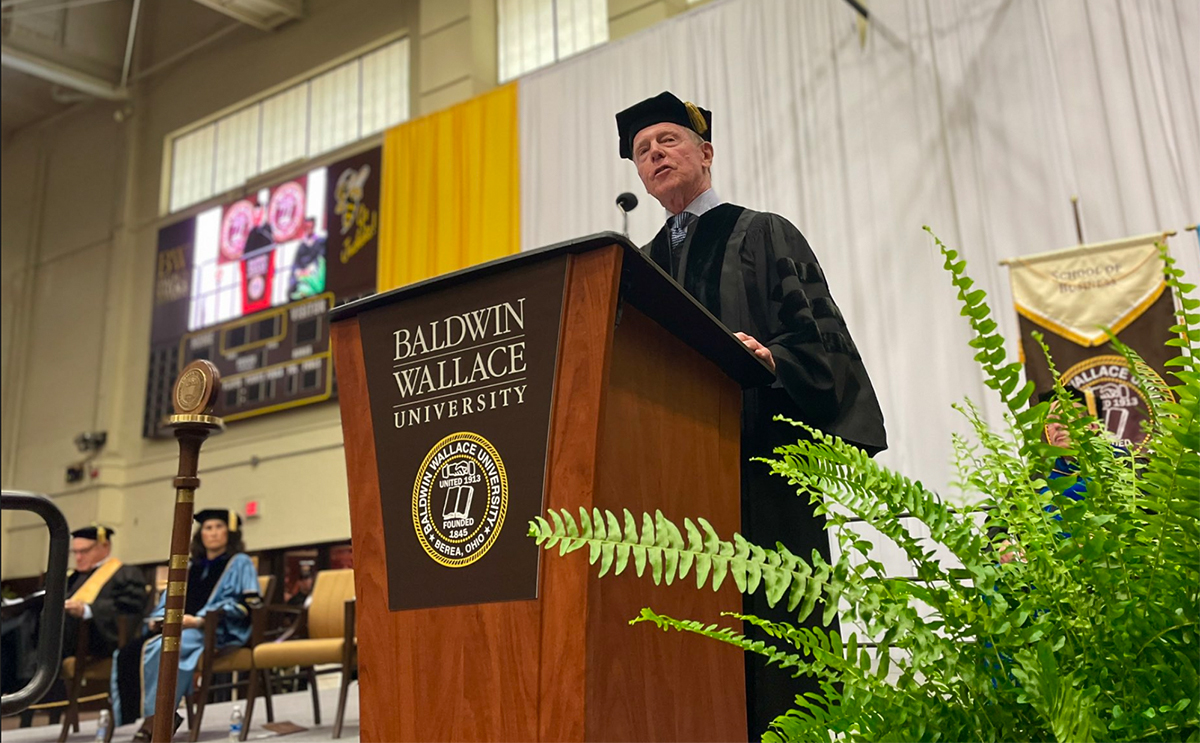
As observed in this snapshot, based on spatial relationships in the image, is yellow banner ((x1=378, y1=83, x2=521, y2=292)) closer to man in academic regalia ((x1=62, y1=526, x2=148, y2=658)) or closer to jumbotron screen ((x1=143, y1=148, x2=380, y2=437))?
jumbotron screen ((x1=143, y1=148, x2=380, y2=437))

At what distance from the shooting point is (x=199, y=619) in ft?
15.2

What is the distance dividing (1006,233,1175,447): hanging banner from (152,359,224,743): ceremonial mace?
4.03 m

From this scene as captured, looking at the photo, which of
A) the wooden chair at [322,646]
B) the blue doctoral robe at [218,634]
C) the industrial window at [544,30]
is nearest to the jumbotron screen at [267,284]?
the industrial window at [544,30]

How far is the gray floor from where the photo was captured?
442 cm

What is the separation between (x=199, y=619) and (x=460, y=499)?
153 inches

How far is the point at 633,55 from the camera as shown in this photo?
25.6 feet

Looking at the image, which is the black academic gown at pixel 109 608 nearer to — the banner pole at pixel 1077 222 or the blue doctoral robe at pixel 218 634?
the blue doctoral robe at pixel 218 634

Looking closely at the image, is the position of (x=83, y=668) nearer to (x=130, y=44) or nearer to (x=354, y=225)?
(x=354, y=225)

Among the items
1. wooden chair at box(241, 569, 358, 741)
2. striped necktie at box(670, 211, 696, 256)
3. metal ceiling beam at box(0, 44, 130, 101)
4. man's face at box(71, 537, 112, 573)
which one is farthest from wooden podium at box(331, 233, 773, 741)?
metal ceiling beam at box(0, 44, 130, 101)

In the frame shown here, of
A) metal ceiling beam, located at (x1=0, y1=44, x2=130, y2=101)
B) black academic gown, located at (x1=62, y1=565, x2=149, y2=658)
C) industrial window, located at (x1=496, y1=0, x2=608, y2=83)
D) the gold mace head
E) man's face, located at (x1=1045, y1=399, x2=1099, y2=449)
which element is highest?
metal ceiling beam, located at (x1=0, y1=44, x2=130, y2=101)

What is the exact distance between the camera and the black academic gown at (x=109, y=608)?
209 inches

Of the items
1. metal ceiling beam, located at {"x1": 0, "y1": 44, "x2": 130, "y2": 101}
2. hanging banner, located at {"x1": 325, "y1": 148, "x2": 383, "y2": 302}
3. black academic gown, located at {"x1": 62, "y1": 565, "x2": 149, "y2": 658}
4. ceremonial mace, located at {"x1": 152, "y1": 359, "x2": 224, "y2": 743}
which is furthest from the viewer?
metal ceiling beam, located at {"x1": 0, "y1": 44, "x2": 130, "y2": 101}

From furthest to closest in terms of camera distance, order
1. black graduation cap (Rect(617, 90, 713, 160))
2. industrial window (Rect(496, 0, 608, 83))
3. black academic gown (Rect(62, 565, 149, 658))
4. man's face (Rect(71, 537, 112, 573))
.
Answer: industrial window (Rect(496, 0, 608, 83)) → man's face (Rect(71, 537, 112, 573)) → black academic gown (Rect(62, 565, 149, 658)) → black graduation cap (Rect(617, 90, 713, 160))

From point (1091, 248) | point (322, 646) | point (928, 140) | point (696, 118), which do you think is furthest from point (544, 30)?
point (696, 118)
